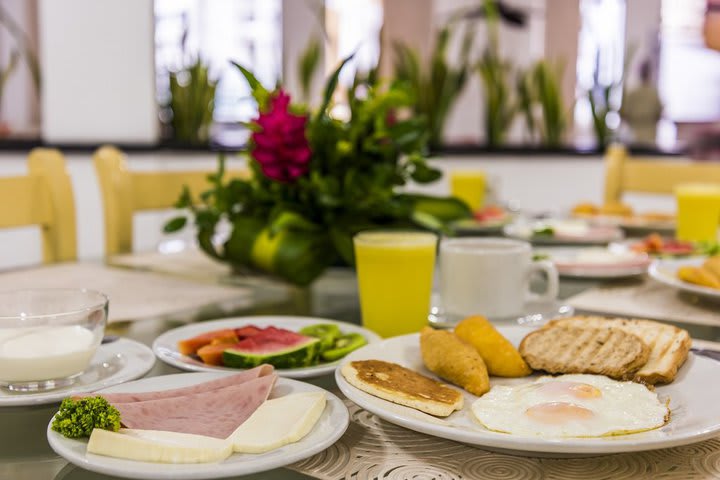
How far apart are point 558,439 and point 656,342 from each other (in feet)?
0.78

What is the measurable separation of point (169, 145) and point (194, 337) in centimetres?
335

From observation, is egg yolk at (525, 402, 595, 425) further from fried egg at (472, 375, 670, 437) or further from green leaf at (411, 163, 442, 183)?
green leaf at (411, 163, 442, 183)

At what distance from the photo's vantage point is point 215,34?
326 inches

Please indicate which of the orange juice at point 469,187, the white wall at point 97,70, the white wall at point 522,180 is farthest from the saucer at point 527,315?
the white wall at point 97,70

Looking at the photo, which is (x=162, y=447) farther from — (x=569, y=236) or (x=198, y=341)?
(x=569, y=236)

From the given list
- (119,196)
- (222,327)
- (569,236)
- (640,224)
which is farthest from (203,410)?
(640,224)

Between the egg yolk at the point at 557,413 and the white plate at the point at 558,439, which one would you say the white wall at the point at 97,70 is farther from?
the egg yolk at the point at 557,413

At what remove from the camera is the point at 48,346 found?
60 cm

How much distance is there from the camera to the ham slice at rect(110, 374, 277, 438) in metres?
0.48

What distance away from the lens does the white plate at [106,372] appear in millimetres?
564

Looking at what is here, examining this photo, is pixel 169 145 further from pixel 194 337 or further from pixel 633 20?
pixel 633 20

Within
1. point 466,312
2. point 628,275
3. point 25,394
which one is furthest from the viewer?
point 628,275

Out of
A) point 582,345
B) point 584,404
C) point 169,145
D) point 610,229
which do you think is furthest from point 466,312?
point 169,145

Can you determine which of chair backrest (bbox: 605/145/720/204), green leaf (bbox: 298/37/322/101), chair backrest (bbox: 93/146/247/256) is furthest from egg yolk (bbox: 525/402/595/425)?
green leaf (bbox: 298/37/322/101)
